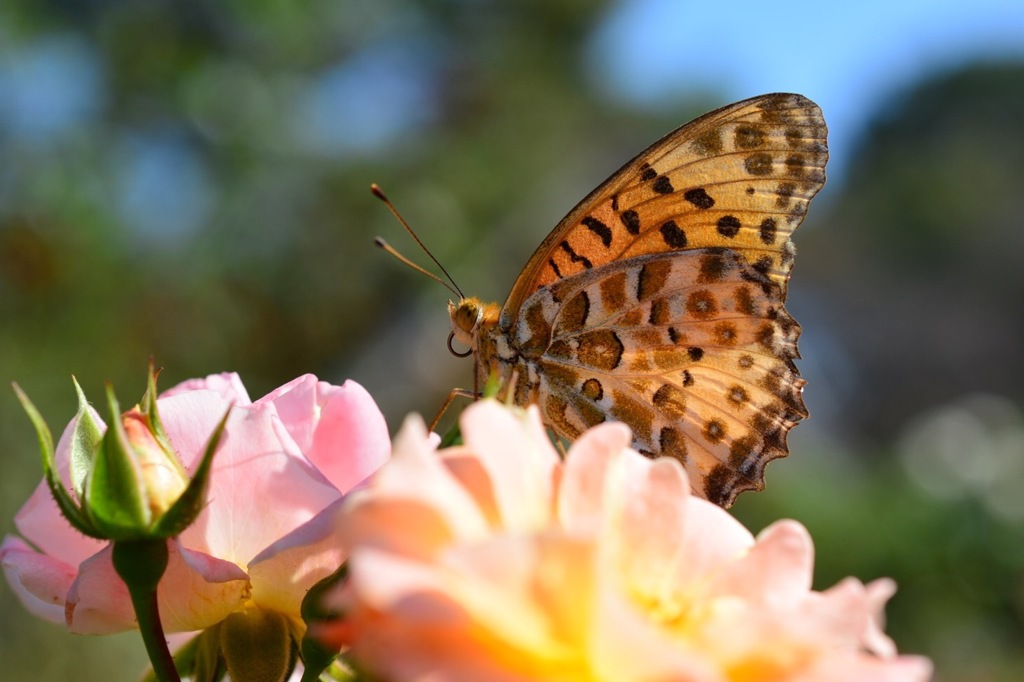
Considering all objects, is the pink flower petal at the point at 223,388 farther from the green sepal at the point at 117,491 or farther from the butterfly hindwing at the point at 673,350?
the butterfly hindwing at the point at 673,350

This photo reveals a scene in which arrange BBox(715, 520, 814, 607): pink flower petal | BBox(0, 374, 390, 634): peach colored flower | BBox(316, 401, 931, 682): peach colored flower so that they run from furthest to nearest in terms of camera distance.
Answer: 1. BBox(0, 374, 390, 634): peach colored flower
2. BBox(715, 520, 814, 607): pink flower petal
3. BBox(316, 401, 931, 682): peach colored flower

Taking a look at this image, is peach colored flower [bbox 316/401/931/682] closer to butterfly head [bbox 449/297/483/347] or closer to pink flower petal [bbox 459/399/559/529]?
pink flower petal [bbox 459/399/559/529]

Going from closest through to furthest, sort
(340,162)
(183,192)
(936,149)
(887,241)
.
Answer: (183,192)
(340,162)
(887,241)
(936,149)

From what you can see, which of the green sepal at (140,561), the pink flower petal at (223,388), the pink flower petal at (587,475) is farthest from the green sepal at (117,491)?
the pink flower petal at (587,475)

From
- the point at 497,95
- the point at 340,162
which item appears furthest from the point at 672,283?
the point at 497,95

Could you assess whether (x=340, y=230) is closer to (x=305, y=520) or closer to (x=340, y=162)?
(x=340, y=162)

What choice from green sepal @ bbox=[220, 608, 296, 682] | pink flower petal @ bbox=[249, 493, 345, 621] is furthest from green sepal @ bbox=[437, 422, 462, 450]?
green sepal @ bbox=[220, 608, 296, 682]
